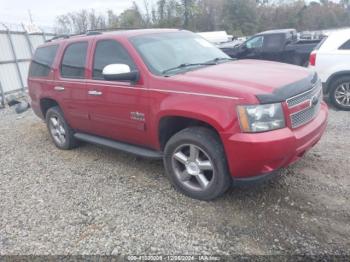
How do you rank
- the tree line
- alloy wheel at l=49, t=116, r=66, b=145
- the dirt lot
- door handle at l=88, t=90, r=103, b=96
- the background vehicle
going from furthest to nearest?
the tree line
the background vehicle
alloy wheel at l=49, t=116, r=66, b=145
door handle at l=88, t=90, r=103, b=96
the dirt lot

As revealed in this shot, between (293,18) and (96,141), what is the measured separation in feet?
147

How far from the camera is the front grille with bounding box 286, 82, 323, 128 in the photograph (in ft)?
10.5

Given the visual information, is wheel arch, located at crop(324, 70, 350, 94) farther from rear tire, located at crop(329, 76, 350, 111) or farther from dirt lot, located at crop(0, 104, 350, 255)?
Answer: dirt lot, located at crop(0, 104, 350, 255)

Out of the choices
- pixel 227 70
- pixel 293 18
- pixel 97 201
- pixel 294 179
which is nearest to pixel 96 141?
pixel 97 201

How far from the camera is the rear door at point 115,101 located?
12.9 feet

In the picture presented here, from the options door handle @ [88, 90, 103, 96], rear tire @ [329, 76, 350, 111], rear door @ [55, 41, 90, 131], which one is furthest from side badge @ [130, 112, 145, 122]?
rear tire @ [329, 76, 350, 111]

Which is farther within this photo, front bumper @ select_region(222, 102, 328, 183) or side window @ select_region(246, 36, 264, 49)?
side window @ select_region(246, 36, 264, 49)

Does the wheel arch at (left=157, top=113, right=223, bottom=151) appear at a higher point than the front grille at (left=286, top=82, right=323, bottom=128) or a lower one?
lower

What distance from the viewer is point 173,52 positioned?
13.8ft

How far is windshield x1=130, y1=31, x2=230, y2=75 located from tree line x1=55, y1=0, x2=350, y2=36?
3723cm

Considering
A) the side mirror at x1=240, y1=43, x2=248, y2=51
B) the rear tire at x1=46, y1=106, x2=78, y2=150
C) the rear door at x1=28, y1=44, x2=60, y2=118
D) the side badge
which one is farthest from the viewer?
the side mirror at x1=240, y1=43, x2=248, y2=51

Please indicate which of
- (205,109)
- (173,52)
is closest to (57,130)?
(173,52)

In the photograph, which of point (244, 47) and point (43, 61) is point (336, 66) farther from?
point (43, 61)

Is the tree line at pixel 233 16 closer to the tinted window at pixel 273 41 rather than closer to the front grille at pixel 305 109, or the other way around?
the tinted window at pixel 273 41
